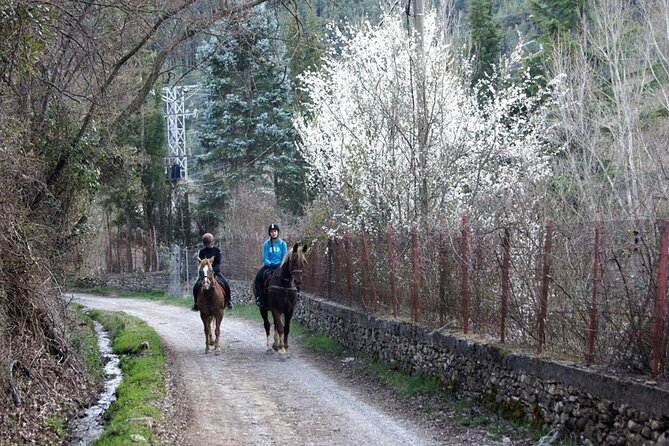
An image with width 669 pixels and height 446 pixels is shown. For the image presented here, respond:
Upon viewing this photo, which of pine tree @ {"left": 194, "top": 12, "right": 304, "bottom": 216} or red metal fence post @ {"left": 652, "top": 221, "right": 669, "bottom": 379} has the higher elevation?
pine tree @ {"left": 194, "top": 12, "right": 304, "bottom": 216}

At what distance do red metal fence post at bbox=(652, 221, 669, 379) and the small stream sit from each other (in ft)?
23.6

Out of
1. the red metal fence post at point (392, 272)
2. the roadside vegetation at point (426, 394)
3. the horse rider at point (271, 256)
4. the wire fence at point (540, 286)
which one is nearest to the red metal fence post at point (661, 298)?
the wire fence at point (540, 286)

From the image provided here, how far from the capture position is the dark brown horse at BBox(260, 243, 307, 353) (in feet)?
57.2

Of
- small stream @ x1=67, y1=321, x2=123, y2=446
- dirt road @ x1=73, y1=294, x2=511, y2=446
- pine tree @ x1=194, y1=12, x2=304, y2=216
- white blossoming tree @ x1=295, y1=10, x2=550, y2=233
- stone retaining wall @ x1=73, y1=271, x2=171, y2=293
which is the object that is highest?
pine tree @ x1=194, y1=12, x2=304, y2=216

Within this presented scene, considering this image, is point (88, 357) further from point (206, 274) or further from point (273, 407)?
point (273, 407)

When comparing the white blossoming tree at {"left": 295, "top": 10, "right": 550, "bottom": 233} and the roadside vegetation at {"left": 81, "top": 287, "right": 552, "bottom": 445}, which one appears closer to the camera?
the roadside vegetation at {"left": 81, "top": 287, "right": 552, "bottom": 445}

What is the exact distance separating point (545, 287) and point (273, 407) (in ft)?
15.2

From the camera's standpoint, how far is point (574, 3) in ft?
111

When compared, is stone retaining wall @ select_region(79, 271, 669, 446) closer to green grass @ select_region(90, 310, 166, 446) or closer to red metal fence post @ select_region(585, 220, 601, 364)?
red metal fence post @ select_region(585, 220, 601, 364)

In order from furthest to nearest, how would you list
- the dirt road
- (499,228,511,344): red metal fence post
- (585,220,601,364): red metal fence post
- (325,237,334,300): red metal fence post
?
1. (325,237,334,300): red metal fence post
2. (499,228,511,344): red metal fence post
3. the dirt road
4. (585,220,601,364): red metal fence post

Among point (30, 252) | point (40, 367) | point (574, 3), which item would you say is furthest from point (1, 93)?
point (574, 3)

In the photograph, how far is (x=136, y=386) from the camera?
1400 cm

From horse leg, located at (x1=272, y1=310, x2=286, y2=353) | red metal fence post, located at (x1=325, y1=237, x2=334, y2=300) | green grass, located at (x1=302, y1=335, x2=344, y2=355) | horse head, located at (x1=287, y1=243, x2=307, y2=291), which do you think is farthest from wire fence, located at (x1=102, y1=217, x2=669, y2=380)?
red metal fence post, located at (x1=325, y1=237, x2=334, y2=300)

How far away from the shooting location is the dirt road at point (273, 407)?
10.5 metres
